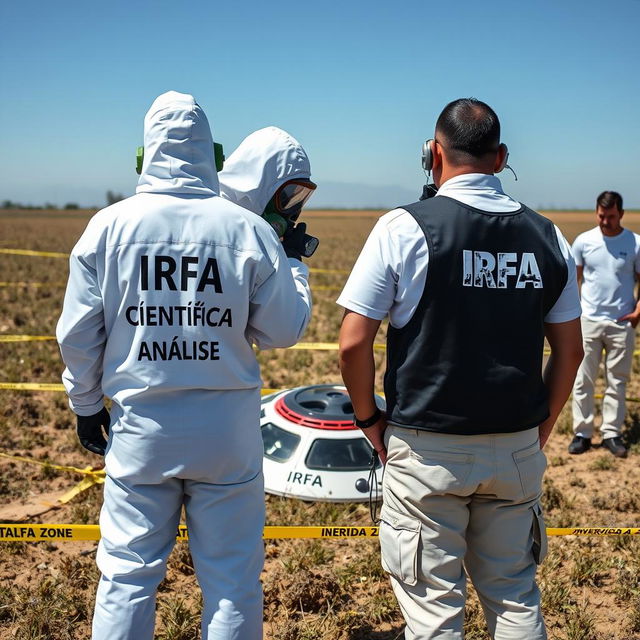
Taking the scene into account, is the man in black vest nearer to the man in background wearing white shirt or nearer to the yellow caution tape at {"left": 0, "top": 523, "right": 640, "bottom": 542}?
the yellow caution tape at {"left": 0, "top": 523, "right": 640, "bottom": 542}

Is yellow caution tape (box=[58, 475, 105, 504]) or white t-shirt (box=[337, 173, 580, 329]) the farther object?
yellow caution tape (box=[58, 475, 105, 504])

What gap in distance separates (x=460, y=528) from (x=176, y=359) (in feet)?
3.92

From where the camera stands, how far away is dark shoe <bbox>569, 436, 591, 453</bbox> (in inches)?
237

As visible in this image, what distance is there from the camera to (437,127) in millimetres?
2463

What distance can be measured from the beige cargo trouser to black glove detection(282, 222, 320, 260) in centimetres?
85

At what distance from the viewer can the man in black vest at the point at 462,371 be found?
2.27m

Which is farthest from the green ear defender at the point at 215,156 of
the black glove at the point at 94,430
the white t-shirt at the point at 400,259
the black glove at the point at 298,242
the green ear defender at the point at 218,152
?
the black glove at the point at 94,430

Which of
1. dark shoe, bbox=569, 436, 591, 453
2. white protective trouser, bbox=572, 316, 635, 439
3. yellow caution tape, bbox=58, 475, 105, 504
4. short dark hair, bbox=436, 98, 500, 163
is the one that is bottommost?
yellow caution tape, bbox=58, 475, 105, 504

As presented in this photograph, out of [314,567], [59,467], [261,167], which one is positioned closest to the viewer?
[261,167]

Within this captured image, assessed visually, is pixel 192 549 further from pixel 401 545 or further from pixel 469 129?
pixel 469 129

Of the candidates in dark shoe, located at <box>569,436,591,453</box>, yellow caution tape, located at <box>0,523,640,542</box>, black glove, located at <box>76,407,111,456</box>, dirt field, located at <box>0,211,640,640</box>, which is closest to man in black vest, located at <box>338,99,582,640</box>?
black glove, located at <box>76,407,111,456</box>

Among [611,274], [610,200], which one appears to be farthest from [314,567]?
[610,200]

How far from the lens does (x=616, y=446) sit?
19.4 ft

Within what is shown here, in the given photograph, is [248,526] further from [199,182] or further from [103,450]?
[199,182]
